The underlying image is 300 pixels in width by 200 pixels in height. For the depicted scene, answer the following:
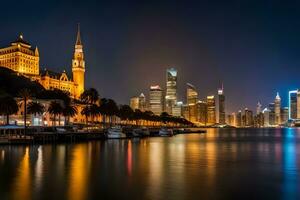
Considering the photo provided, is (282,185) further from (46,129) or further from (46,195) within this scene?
(46,129)

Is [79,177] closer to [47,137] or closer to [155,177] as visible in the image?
[155,177]

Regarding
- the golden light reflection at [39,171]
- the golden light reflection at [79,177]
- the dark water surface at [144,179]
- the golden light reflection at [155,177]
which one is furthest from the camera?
the golden light reflection at [39,171]

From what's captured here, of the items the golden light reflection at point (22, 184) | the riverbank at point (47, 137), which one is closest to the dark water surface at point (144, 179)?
the golden light reflection at point (22, 184)

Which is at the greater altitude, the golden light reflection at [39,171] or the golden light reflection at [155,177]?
the golden light reflection at [39,171]

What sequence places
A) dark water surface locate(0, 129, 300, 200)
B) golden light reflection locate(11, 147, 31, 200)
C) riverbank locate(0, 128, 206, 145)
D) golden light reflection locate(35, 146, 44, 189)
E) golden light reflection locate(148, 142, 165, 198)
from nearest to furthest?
golden light reflection locate(11, 147, 31, 200), dark water surface locate(0, 129, 300, 200), golden light reflection locate(148, 142, 165, 198), golden light reflection locate(35, 146, 44, 189), riverbank locate(0, 128, 206, 145)

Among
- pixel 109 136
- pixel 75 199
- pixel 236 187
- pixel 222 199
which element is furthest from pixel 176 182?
pixel 109 136

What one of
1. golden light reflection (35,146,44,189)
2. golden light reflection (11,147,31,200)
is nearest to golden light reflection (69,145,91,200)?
golden light reflection (35,146,44,189)

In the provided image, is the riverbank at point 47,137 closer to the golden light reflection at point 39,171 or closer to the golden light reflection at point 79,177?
the golden light reflection at point 39,171

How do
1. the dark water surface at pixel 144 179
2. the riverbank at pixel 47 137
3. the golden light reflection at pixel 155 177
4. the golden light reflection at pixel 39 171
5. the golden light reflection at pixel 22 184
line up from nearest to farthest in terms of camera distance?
1. the golden light reflection at pixel 22 184
2. the dark water surface at pixel 144 179
3. the golden light reflection at pixel 155 177
4. the golden light reflection at pixel 39 171
5. the riverbank at pixel 47 137

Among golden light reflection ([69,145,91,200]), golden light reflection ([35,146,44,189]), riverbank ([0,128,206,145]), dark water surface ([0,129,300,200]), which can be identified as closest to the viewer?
golden light reflection ([69,145,91,200])

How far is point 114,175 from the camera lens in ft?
168

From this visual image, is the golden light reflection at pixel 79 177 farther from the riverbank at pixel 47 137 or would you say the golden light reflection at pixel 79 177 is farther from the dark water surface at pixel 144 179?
the riverbank at pixel 47 137

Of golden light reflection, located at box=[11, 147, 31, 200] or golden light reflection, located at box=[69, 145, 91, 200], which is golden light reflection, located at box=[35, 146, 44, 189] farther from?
golden light reflection, located at box=[69, 145, 91, 200]

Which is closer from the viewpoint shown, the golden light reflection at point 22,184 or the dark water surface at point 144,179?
the golden light reflection at point 22,184
